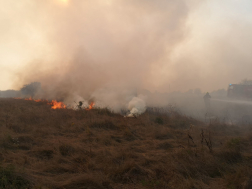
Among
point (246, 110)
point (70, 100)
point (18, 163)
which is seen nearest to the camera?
point (18, 163)

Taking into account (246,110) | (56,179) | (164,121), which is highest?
(246,110)

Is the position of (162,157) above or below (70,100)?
below

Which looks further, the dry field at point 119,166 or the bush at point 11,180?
the dry field at point 119,166

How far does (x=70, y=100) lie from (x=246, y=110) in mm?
20612

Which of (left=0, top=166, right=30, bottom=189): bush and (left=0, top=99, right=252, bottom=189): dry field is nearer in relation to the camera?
(left=0, top=166, right=30, bottom=189): bush

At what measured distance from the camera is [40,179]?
386 centimetres

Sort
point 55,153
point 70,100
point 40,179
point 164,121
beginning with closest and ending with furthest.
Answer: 1. point 40,179
2. point 55,153
3. point 164,121
4. point 70,100

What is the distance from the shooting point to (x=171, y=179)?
13.1 feet

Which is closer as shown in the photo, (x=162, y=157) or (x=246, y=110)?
(x=162, y=157)

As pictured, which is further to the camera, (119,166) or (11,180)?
(119,166)

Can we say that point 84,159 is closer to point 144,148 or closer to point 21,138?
point 144,148

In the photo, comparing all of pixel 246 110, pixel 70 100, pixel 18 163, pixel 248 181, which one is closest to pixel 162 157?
pixel 248 181

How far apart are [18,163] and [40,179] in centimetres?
158

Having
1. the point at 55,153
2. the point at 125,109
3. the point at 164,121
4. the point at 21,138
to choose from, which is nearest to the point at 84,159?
the point at 55,153
